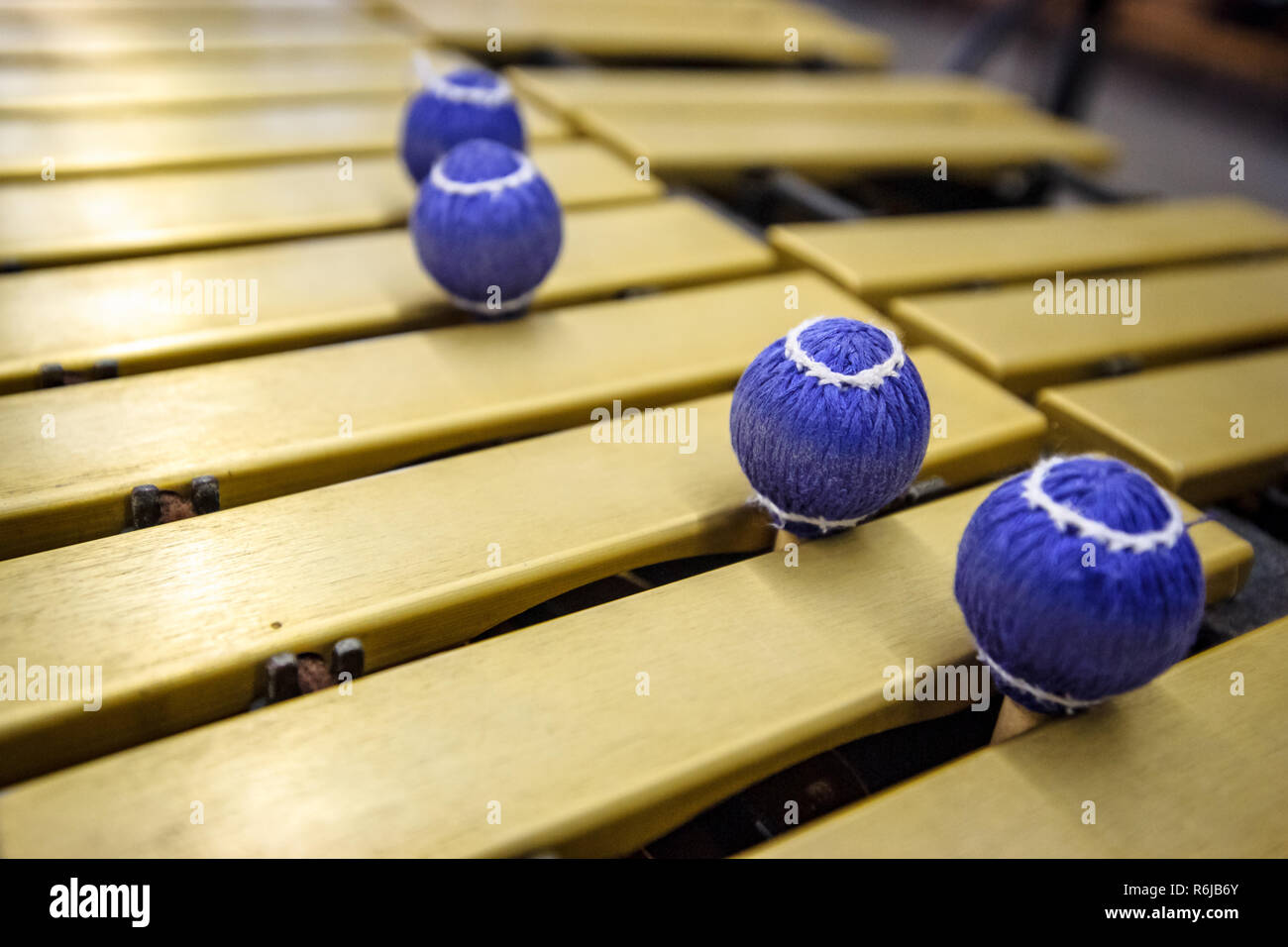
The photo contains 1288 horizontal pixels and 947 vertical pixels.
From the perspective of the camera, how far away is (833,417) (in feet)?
3.38

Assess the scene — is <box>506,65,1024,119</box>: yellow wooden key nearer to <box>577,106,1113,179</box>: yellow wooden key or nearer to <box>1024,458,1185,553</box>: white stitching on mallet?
<box>577,106,1113,179</box>: yellow wooden key

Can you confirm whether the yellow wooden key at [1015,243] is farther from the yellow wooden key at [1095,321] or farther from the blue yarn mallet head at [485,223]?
the blue yarn mallet head at [485,223]

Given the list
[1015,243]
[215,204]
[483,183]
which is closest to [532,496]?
[483,183]

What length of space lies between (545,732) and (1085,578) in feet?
1.57

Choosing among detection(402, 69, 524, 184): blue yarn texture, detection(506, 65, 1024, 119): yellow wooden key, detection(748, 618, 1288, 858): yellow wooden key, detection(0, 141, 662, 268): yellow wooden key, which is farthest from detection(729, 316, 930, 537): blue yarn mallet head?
detection(506, 65, 1024, 119): yellow wooden key

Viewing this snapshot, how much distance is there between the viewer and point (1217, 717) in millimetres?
1007

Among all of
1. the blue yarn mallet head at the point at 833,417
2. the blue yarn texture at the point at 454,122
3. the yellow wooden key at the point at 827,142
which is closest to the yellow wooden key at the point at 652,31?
the yellow wooden key at the point at 827,142

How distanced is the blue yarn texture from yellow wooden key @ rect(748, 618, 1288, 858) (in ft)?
4.22

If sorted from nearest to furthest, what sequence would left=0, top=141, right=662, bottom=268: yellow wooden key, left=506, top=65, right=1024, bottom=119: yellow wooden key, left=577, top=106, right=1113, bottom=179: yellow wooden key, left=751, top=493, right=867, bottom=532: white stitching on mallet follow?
left=751, top=493, right=867, bottom=532: white stitching on mallet < left=0, top=141, right=662, bottom=268: yellow wooden key < left=577, top=106, right=1113, bottom=179: yellow wooden key < left=506, top=65, right=1024, bottom=119: yellow wooden key

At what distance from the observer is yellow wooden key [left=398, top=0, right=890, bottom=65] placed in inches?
110

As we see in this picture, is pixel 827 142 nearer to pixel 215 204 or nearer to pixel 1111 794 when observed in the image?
pixel 215 204

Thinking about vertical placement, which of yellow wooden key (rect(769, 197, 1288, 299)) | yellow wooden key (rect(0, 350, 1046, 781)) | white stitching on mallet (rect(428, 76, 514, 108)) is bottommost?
yellow wooden key (rect(0, 350, 1046, 781))
